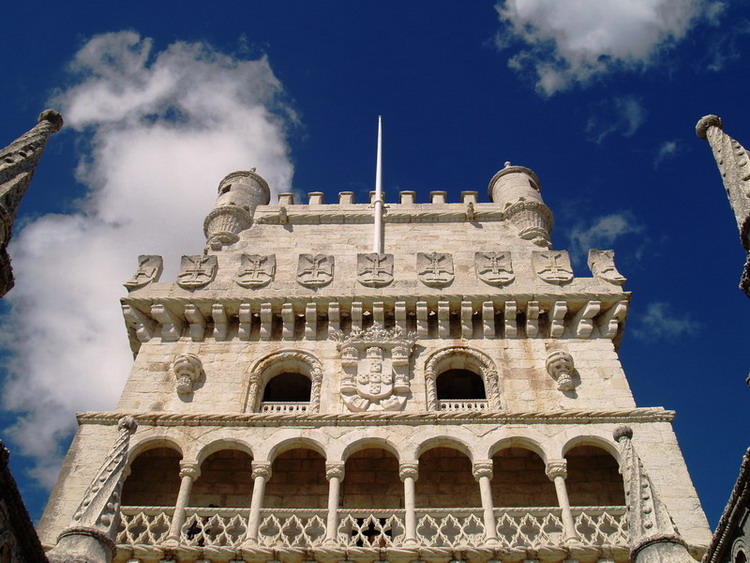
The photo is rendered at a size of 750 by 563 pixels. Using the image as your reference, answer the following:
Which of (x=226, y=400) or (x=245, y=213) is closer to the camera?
(x=226, y=400)

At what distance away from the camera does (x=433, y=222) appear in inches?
976

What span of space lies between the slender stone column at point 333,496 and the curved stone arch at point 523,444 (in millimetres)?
2996

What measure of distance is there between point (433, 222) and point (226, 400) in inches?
379

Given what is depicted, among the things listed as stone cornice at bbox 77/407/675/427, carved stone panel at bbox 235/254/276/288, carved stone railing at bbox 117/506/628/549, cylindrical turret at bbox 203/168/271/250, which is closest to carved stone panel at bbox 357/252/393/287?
carved stone panel at bbox 235/254/276/288

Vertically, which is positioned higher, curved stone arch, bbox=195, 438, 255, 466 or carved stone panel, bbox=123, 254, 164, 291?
carved stone panel, bbox=123, 254, 164, 291

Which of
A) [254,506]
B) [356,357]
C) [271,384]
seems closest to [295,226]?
[271,384]

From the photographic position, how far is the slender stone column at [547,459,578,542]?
14.9 meters

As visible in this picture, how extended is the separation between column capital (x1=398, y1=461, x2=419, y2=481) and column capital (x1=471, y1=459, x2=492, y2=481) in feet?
3.72

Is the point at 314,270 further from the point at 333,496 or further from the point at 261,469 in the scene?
the point at 333,496

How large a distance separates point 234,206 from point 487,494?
12597 millimetres

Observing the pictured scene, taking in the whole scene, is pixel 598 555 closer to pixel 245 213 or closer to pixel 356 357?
pixel 356 357

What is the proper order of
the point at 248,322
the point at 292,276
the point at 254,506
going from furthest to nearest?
the point at 292,276
the point at 248,322
the point at 254,506

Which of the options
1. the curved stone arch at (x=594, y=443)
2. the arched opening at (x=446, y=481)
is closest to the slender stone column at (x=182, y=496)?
the arched opening at (x=446, y=481)

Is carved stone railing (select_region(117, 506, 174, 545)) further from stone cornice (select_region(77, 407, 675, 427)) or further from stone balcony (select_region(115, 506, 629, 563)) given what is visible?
stone cornice (select_region(77, 407, 675, 427))
